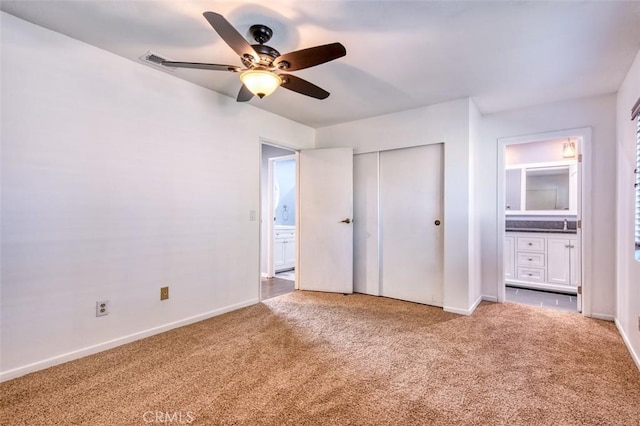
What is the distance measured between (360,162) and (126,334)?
123 inches

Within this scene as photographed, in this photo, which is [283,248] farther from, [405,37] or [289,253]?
[405,37]

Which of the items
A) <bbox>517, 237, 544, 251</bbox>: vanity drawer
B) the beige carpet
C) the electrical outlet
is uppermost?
<bbox>517, 237, 544, 251</bbox>: vanity drawer

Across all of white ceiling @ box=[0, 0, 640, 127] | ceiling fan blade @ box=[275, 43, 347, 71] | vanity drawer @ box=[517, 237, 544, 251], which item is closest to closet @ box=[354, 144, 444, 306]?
white ceiling @ box=[0, 0, 640, 127]

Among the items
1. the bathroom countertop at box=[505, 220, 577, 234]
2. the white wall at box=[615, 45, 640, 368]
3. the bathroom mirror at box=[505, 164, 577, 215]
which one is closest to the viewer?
the white wall at box=[615, 45, 640, 368]

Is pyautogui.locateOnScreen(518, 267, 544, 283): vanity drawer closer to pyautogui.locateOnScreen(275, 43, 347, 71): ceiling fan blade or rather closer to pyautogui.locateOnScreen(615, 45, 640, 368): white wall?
pyautogui.locateOnScreen(615, 45, 640, 368): white wall

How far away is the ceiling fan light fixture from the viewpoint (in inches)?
77.3

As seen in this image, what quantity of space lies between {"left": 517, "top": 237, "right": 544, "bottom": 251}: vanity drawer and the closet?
186 cm

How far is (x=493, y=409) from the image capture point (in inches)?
64.3

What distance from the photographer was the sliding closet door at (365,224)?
3936mm

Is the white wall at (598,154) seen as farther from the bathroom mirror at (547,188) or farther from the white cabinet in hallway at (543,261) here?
the bathroom mirror at (547,188)

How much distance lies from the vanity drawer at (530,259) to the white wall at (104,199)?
157 inches

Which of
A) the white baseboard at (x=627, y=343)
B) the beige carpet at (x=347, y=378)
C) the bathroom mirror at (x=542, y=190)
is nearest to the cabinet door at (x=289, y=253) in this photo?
the beige carpet at (x=347, y=378)

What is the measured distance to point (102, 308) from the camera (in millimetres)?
2312

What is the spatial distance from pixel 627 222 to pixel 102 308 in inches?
168
